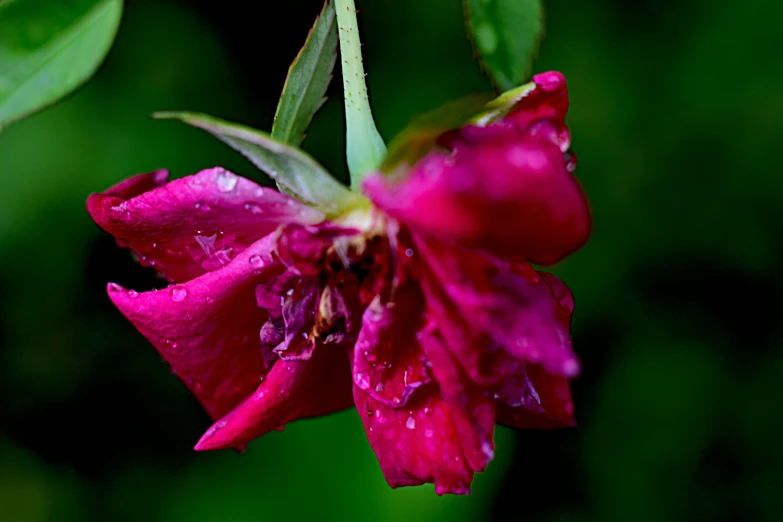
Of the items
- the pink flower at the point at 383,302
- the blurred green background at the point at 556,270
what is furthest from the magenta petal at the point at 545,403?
the blurred green background at the point at 556,270

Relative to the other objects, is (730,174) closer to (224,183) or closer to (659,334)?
(659,334)

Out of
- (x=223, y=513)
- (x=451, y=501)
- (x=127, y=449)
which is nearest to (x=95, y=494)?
(x=127, y=449)

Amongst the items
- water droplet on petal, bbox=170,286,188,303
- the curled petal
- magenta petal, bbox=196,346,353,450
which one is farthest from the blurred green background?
the curled petal

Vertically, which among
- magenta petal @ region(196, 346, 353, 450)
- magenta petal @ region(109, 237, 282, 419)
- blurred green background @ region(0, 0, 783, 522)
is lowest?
blurred green background @ region(0, 0, 783, 522)

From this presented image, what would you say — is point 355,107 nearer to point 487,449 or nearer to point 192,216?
point 192,216

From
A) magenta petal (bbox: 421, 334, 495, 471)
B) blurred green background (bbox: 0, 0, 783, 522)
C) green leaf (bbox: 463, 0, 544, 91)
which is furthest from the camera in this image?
blurred green background (bbox: 0, 0, 783, 522)

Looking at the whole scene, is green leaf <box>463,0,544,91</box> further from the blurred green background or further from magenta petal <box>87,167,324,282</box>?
the blurred green background

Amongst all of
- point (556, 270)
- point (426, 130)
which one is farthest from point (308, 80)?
point (556, 270)
